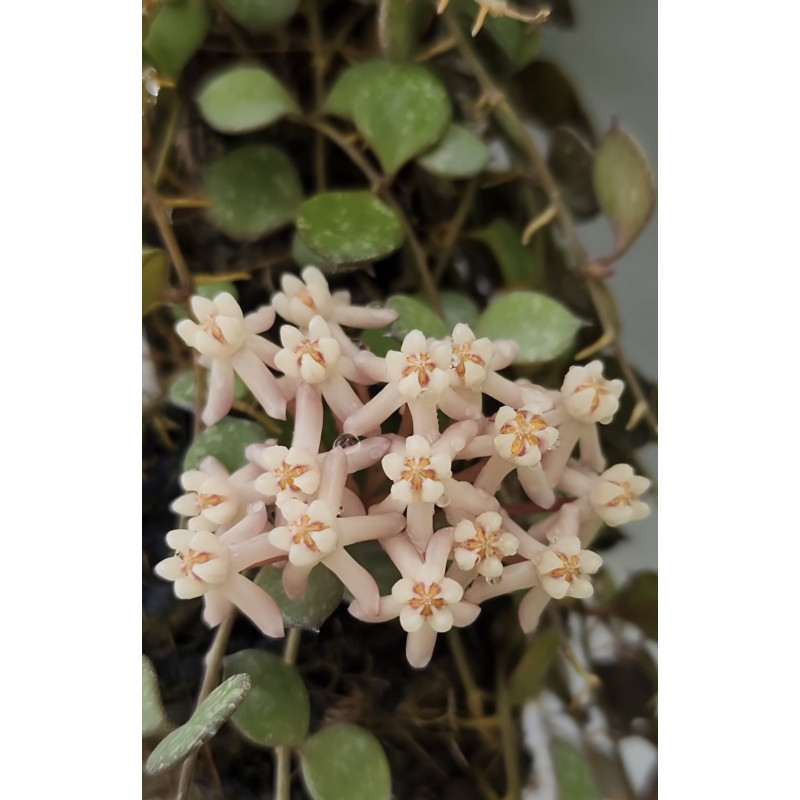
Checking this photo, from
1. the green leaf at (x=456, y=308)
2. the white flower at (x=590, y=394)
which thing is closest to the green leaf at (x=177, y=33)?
the green leaf at (x=456, y=308)

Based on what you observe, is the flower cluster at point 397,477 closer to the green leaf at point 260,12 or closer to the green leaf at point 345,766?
the green leaf at point 345,766

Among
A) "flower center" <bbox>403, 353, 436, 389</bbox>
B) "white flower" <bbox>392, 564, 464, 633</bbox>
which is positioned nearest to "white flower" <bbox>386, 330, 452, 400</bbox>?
"flower center" <bbox>403, 353, 436, 389</bbox>

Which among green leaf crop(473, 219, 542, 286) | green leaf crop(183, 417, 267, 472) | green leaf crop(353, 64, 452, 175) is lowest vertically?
green leaf crop(183, 417, 267, 472)

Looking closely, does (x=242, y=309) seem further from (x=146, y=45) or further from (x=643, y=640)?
(x=643, y=640)

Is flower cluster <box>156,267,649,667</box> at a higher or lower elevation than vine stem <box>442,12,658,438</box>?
lower

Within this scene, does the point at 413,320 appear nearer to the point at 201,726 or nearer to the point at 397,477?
the point at 397,477

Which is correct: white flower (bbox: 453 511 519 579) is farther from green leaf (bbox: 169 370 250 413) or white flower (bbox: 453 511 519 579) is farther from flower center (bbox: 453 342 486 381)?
green leaf (bbox: 169 370 250 413)
